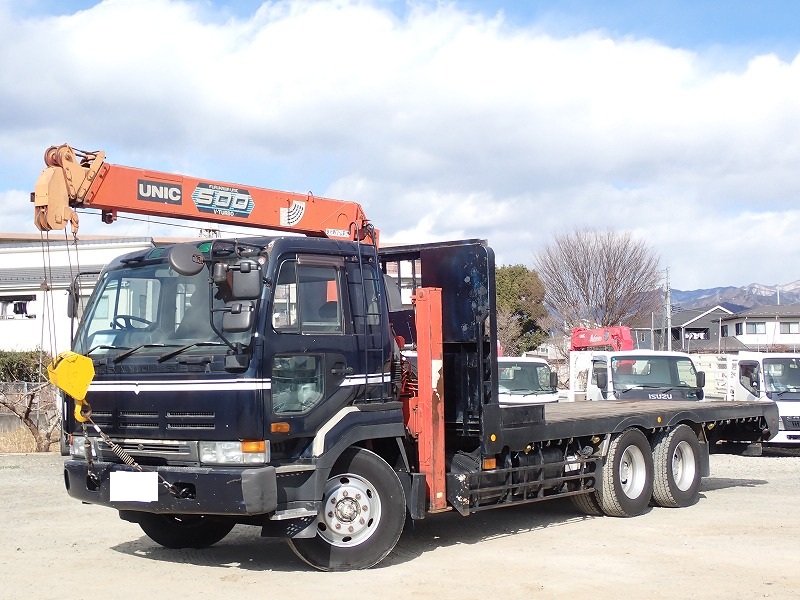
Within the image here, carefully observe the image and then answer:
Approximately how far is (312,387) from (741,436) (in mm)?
8047

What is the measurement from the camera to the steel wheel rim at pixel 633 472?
1114cm

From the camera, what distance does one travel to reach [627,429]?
36.4ft

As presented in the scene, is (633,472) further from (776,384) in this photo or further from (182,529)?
(776,384)

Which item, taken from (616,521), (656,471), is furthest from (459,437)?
(656,471)

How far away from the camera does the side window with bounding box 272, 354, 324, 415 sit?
24.5 feet

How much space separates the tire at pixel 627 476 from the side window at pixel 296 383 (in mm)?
4361

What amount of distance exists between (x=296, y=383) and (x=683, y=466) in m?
6.31

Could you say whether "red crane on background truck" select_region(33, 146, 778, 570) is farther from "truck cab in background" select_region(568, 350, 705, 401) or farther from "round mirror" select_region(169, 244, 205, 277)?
"truck cab in background" select_region(568, 350, 705, 401)

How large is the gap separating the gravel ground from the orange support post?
69cm

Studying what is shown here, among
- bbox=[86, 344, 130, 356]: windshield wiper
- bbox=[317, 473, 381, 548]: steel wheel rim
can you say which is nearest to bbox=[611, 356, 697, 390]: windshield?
bbox=[317, 473, 381, 548]: steel wheel rim

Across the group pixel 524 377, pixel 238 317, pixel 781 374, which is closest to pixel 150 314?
pixel 238 317

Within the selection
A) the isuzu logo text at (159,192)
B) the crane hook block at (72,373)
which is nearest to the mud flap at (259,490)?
the crane hook block at (72,373)

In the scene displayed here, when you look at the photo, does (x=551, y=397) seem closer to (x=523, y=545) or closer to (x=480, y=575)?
(x=523, y=545)

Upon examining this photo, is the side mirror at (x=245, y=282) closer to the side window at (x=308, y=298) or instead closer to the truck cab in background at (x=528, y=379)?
the side window at (x=308, y=298)
